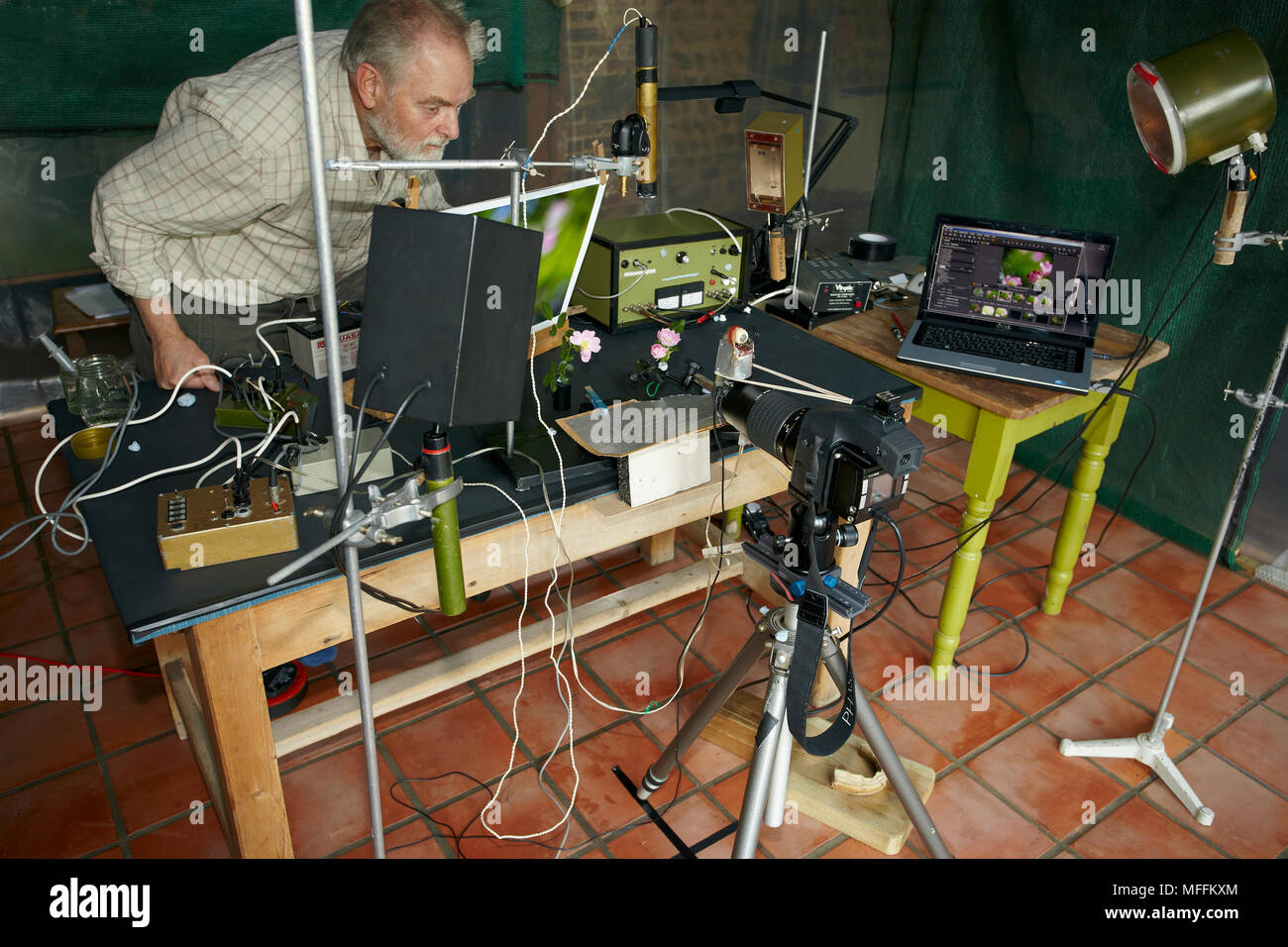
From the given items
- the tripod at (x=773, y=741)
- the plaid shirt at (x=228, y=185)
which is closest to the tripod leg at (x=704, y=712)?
the tripod at (x=773, y=741)

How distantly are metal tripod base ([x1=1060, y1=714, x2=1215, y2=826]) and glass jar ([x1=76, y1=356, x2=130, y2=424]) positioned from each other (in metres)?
2.22

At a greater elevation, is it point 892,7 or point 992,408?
point 892,7

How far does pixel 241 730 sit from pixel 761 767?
89 centimetres

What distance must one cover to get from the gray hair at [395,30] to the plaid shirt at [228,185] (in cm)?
13

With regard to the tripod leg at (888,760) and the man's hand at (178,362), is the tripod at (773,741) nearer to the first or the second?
the tripod leg at (888,760)

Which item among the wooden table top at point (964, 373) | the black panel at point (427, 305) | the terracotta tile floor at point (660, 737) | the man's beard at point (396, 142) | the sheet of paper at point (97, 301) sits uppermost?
the man's beard at point (396, 142)

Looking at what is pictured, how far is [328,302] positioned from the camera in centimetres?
95

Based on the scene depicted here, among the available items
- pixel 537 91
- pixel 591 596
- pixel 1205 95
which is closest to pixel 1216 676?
pixel 1205 95

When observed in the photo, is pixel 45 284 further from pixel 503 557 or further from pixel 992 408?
pixel 992 408

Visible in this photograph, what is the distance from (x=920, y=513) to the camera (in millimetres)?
3197

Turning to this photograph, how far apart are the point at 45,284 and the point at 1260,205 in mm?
3960

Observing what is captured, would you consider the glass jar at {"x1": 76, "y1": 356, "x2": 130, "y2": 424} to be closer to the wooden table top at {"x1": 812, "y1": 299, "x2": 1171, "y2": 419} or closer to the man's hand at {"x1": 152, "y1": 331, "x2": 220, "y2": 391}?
the man's hand at {"x1": 152, "y1": 331, "x2": 220, "y2": 391}

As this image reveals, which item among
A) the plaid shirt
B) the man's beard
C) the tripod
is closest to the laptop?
the tripod

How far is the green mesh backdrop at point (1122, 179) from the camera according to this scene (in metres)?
2.68
